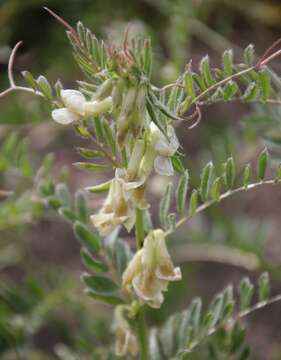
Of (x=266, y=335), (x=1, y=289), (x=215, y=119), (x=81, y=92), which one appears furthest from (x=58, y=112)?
(x=215, y=119)

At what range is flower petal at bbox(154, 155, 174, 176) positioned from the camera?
784mm

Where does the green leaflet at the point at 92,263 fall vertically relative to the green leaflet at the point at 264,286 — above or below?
above

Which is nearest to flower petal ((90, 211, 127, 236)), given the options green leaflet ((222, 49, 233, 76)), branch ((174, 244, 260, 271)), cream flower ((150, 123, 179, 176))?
cream flower ((150, 123, 179, 176))

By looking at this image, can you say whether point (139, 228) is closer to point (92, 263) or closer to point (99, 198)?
point (92, 263)

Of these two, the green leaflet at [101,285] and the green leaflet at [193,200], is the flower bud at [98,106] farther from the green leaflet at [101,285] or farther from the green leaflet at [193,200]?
the green leaflet at [101,285]

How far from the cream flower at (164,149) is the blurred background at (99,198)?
458mm

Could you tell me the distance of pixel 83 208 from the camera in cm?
107

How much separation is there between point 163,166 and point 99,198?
32.8 inches

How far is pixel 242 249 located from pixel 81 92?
0.74m

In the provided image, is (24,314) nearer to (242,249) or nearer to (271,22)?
(242,249)

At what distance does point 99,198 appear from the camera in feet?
5.28

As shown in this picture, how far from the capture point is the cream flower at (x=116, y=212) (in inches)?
33.3

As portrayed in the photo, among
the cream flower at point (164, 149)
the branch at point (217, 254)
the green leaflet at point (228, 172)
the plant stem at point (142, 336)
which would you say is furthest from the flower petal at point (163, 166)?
the branch at point (217, 254)

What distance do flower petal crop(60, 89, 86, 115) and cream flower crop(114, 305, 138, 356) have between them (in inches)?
12.7
